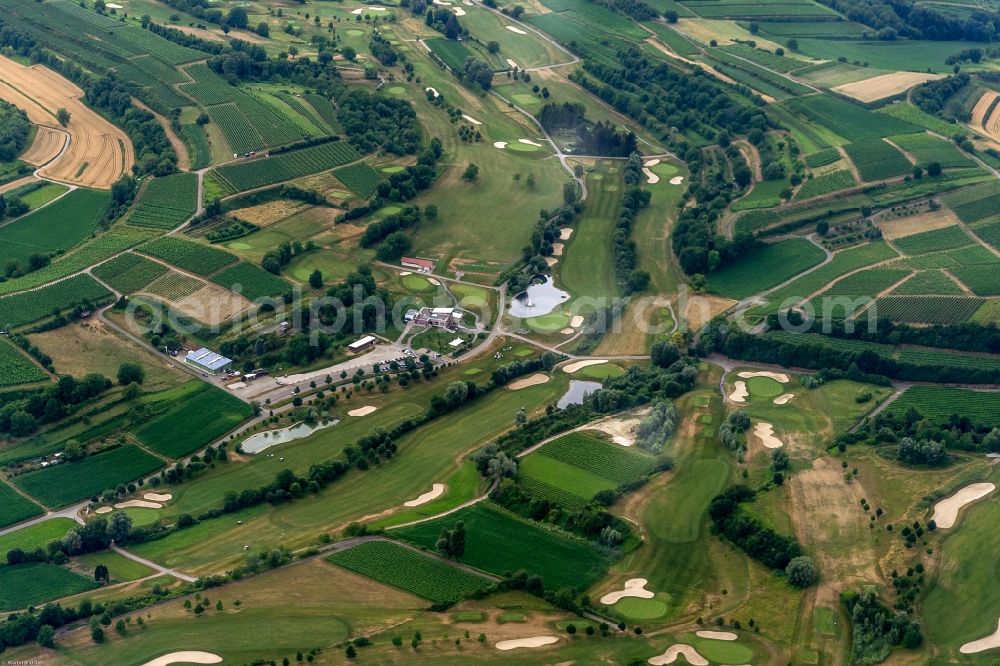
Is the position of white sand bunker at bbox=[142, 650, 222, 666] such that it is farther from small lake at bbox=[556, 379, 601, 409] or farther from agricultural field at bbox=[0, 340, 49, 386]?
small lake at bbox=[556, 379, 601, 409]

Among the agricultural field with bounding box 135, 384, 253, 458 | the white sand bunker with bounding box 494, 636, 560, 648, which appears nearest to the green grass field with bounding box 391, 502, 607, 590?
the white sand bunker with bounding box 494, 636, 560, 648

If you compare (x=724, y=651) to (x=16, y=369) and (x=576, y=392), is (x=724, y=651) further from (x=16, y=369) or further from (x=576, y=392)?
(x=16, y=369)

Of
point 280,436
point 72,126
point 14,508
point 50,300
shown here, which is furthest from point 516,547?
point 72,126

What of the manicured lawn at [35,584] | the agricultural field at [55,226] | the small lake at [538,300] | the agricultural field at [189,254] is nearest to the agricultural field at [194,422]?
the manicured lawn at [35,584]

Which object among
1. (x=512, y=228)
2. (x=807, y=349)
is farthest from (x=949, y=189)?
(x=512, y=228)

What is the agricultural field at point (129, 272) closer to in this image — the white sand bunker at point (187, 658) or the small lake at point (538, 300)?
the small lake at point (538, 300)

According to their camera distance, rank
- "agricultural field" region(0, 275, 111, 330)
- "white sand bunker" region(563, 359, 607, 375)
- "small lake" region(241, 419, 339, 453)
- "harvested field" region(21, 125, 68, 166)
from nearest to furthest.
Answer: "small lake" region(241, 419, 339, 453) < "white sand bunker" region(563, 359, 607, 375) < "agricultural field" region(0, 275, 111, 330) < "harvested field" region(21, 125, 68, 166)
